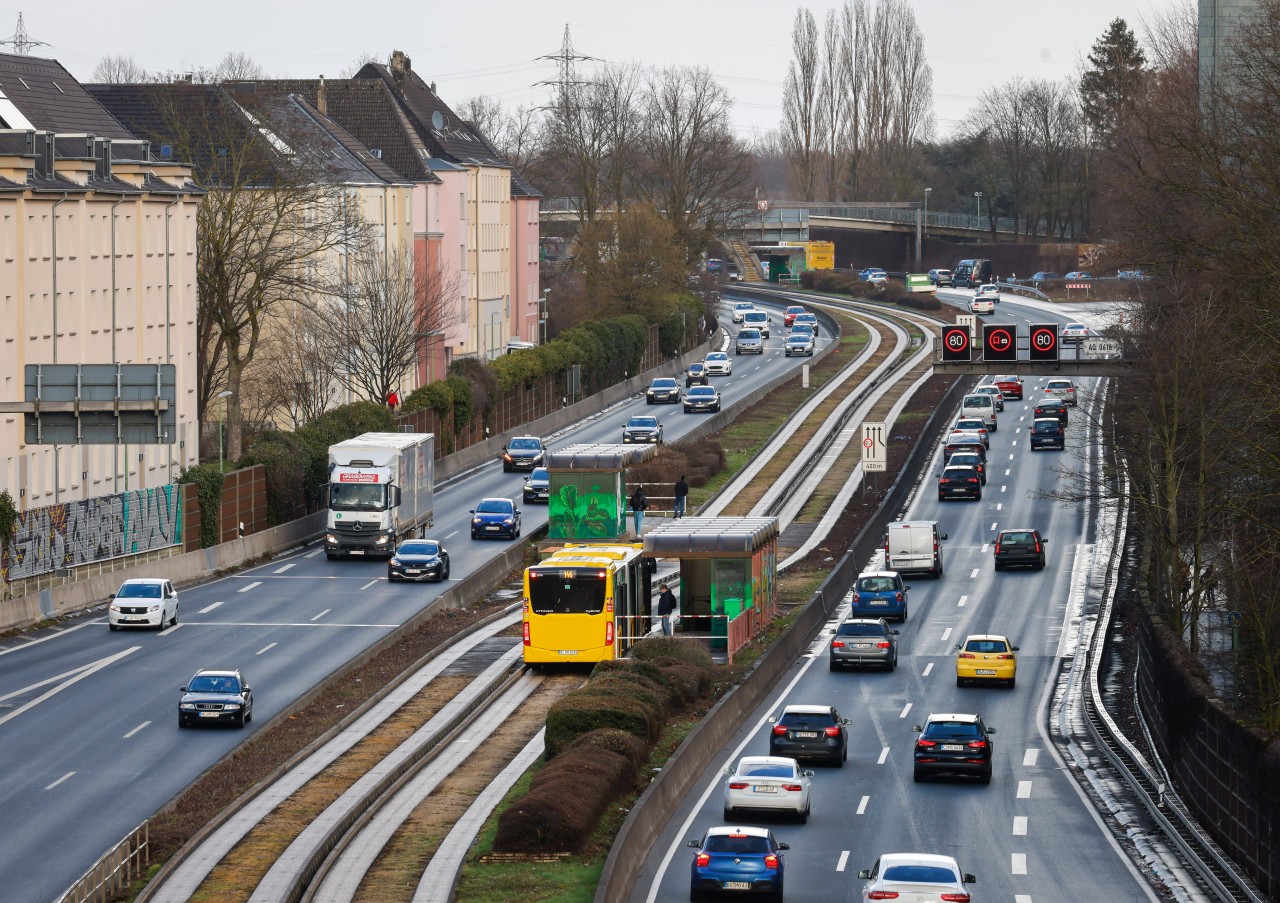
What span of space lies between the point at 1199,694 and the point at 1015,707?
11014 millimetres

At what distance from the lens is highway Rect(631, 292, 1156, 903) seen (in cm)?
3009

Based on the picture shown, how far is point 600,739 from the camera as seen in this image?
1371 inches

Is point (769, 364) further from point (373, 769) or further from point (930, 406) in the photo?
point (373, 769)

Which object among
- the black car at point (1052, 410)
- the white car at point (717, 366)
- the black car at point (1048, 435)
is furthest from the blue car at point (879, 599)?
the white car at point (717, 366)

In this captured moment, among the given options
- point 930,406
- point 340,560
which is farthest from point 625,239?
point 340,560

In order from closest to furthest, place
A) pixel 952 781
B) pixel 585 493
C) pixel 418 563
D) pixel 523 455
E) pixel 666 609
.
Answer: pixel 952 781 < pixel 666 609 < pixel 418 563 < pixel 585 493 < pixel 523 455

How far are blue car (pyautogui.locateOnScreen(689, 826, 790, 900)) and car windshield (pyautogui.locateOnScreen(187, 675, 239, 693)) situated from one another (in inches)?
616

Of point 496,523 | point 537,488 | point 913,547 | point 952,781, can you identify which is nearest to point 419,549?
point 496,523

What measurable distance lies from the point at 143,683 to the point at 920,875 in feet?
79.5

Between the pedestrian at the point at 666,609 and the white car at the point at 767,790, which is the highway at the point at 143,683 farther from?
the white car at the point at 767,790

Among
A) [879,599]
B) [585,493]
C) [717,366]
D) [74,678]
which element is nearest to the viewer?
[74,678]

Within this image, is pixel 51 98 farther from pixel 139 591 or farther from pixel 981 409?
pixel 981 409

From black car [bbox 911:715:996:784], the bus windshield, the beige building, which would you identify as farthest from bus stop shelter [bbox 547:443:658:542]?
black car [bbox 911:715:996:784]

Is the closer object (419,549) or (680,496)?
(419,549)
